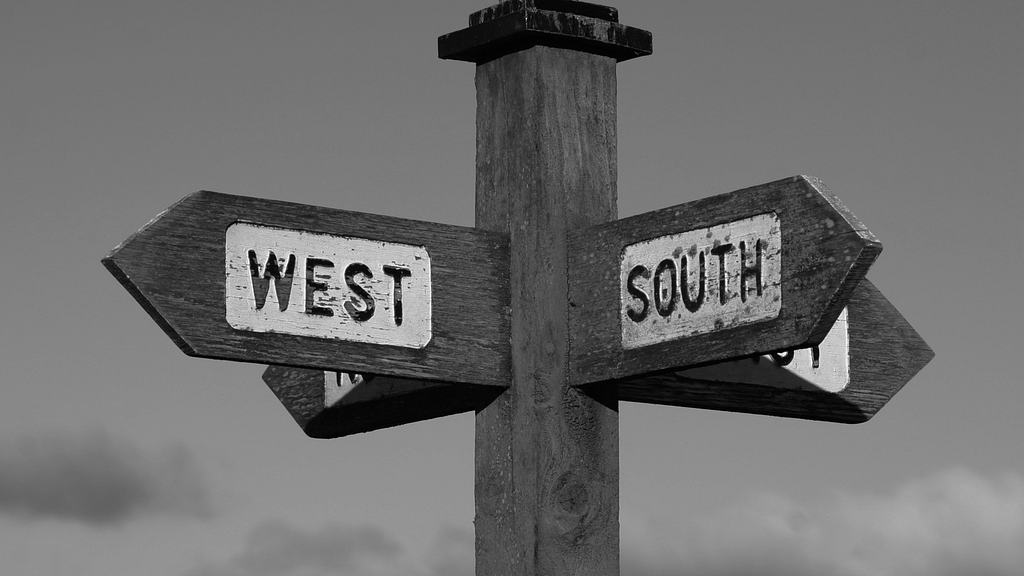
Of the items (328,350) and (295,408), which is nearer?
(328,350)

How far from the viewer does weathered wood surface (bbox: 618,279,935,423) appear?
13.7ft

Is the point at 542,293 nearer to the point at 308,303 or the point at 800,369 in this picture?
the point at 308,303

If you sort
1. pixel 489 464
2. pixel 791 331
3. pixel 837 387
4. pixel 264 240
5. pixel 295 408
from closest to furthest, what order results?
pixel 791 331 → pixel 264 240 → pixel 489 464 → pixel 837 387 → pixel 295 408

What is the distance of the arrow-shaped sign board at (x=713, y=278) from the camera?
3459 mm

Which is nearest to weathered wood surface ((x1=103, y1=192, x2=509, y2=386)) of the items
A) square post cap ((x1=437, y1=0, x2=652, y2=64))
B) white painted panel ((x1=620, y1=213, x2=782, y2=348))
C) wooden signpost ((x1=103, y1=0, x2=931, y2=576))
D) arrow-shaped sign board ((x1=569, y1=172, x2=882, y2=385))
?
wooden signpost ((x1=103, y1=0, x2=931, y2=576))

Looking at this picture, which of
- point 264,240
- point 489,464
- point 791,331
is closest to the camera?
point 791,331

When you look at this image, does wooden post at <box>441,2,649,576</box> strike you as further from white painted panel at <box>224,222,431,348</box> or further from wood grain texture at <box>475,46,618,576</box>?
white painted panel at <box>224,222,431,348</box>

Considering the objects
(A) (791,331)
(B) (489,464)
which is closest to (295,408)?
(B) (489,464)

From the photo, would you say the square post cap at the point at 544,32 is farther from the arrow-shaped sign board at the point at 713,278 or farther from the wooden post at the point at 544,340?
the arrow-shaped sign board at the point at 713,278

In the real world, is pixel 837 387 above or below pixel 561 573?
above

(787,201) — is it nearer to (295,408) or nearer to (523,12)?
(523,12)

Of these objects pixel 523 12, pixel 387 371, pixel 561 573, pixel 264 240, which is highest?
pixel 523 12

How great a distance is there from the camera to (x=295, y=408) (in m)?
4.71

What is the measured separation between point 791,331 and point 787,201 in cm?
25
